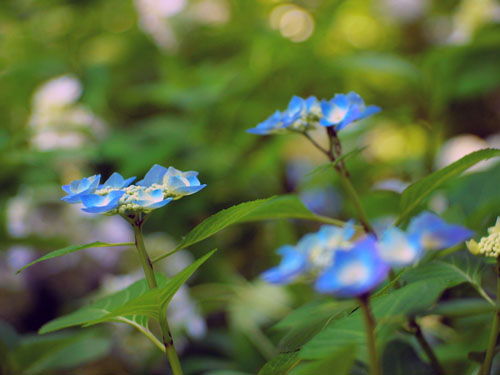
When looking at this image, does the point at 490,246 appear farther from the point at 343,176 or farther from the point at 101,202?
the point at 101,202

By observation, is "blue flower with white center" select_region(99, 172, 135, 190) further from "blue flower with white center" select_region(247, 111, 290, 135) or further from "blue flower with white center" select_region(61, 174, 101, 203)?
"blue flower with white center" select_region(247, 111, 290, 135)

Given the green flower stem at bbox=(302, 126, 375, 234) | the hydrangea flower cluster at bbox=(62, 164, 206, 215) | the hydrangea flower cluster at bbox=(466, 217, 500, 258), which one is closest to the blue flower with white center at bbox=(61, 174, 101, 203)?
the hydrangea flower cluster at bbox=(62, 164, 206, 215)

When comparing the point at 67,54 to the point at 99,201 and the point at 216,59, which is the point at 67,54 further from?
the point at 99,201

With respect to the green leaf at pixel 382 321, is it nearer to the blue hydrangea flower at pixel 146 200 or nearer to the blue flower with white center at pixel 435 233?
the blue flower with white center at pixel 435 233

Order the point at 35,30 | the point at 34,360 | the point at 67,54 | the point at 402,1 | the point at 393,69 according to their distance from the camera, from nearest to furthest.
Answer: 1. the point at 34,360
2. the point at 393,69
3. the point at 67,54
4. the point at 35,30
5. the point at 402,1

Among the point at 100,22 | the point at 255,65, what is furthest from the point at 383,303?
the point at 100,22

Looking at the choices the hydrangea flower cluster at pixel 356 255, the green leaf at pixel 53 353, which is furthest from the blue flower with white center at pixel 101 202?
the green leaf at pixel 53 353
